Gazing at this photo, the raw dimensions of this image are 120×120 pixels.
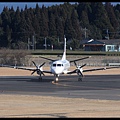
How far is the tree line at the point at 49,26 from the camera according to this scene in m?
140

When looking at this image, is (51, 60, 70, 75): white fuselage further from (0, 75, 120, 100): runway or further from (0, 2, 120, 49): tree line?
(0, 2, 120, 49): tree line

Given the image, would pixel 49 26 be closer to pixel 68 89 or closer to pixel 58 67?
pixel 58 67

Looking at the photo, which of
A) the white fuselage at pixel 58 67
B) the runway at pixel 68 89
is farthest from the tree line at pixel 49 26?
the runway at pixel 68 89

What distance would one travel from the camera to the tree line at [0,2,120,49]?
140m

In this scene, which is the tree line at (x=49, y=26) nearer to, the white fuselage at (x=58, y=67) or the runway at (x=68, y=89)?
the white fuselage at (x=58, y=67)

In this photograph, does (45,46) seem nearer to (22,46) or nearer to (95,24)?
(22,46)

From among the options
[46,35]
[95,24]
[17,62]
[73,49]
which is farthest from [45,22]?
[17,62]

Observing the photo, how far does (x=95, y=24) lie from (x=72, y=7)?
13.3 meters

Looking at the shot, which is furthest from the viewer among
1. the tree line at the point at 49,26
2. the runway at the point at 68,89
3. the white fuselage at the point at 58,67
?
the tree line at the point at 49,26

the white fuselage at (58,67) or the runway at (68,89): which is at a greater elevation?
the white fuselage at (58,67)

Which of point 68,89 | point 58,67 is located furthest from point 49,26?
point 68,89

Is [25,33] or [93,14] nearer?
[25,33]

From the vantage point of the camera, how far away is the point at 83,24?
162250 mm

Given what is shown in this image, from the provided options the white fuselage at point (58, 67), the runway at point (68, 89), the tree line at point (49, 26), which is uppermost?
the tree line at point (49, 26)
